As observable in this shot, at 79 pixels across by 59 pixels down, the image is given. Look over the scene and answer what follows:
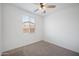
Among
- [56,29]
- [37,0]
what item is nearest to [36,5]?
[37,0]

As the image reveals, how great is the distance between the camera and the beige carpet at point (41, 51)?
123 centimetres

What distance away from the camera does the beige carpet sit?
48.5 inches

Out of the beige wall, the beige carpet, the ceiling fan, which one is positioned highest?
the ceiling fan

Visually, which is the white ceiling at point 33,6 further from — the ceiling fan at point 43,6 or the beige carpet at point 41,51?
the beige carpet at point 41,51

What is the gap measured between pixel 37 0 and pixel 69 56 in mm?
788

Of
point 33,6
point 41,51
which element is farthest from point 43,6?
point 41,51

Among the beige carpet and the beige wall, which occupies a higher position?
the beige wall

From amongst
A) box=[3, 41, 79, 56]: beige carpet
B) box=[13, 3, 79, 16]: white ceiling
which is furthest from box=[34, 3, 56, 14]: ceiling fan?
box=[3, 41, 79, 56]: beige carpet

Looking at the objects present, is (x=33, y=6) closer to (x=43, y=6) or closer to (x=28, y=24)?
(x=43, y=6)

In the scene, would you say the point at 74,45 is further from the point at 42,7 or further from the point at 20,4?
the point at 20,4

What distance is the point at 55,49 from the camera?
1300mm

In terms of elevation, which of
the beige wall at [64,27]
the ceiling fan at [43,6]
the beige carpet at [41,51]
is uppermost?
the ceiling fan at [43,6]

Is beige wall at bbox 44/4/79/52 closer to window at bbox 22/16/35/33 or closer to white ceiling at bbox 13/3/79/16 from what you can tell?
white ceiling at bbox 13/3/79/16

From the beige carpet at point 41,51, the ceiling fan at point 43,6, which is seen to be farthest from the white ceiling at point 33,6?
the beige carpet at point 41,51
